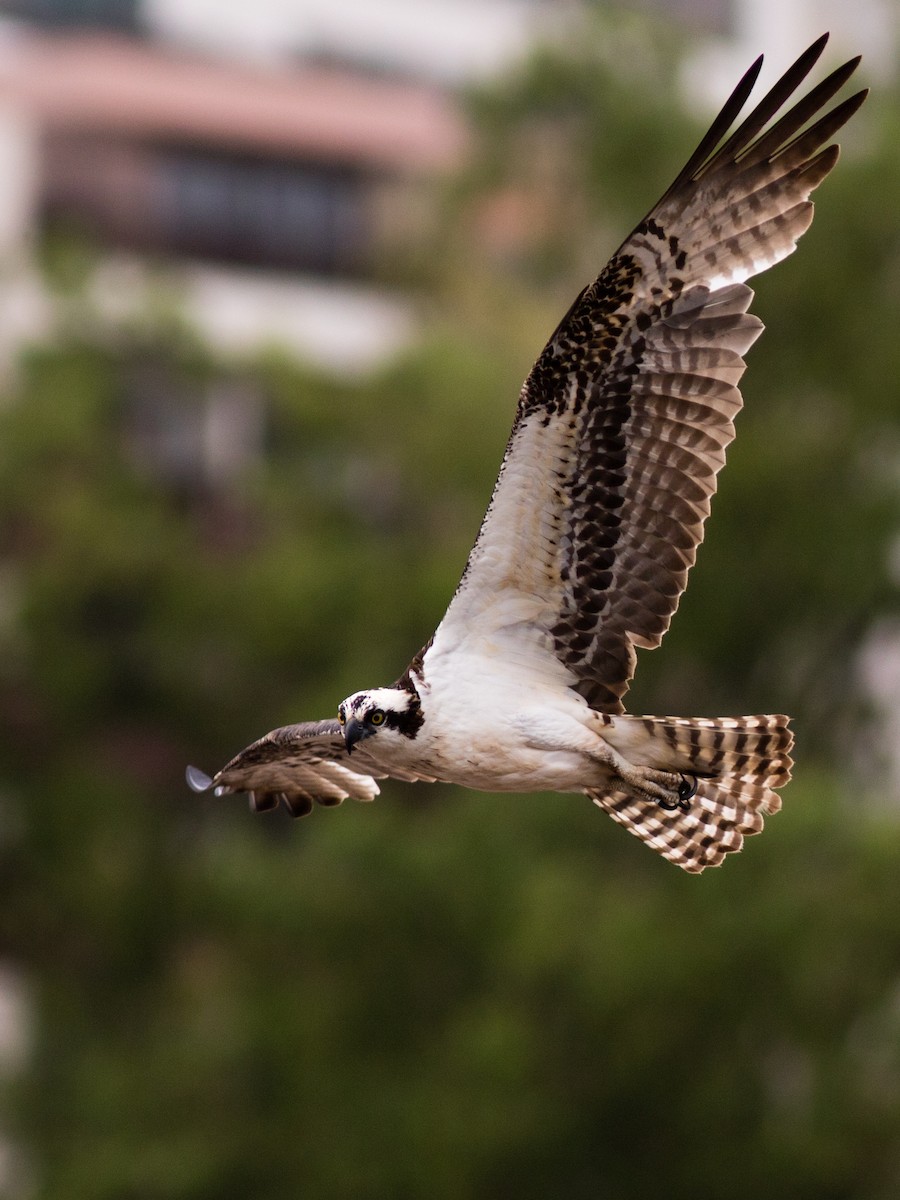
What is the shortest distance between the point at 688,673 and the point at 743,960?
2.60 m

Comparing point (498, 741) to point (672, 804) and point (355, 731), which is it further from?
point (672, 804)

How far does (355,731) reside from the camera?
20.6 ft

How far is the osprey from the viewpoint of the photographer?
6.12 meters

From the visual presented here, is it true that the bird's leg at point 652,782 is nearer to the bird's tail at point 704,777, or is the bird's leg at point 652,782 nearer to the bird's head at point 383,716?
the bird's tail at point 704,777

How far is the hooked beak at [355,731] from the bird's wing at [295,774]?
677mm

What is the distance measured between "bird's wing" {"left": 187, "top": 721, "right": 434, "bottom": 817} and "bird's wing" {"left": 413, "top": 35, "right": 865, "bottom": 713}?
2.64ft

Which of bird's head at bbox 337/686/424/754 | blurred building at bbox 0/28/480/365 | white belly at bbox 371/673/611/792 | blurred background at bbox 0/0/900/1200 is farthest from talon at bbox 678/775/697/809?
blurred building at bbox 0/28/480/365

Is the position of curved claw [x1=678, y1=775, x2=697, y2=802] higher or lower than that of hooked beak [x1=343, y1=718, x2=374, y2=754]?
lower

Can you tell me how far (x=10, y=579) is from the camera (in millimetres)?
22312

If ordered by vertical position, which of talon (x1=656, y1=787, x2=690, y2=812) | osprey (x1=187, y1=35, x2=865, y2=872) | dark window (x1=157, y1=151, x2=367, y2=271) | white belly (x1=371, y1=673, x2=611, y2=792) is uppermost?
dark window (x1=157, y1=151, x2=367, y2=271)

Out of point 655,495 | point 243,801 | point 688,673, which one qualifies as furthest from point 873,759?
point 655,495

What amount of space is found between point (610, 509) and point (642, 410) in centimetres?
28

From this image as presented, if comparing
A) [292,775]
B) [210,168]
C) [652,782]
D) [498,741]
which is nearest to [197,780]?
[292,775]

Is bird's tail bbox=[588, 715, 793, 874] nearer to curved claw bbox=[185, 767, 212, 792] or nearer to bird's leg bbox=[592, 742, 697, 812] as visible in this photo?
Answer: bird's leg bbox=[592, 742, 697, 812]
